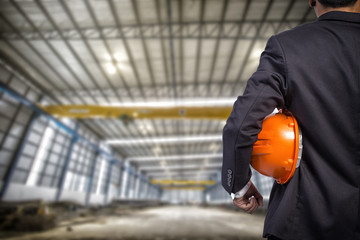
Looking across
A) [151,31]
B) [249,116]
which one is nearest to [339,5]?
[249,116]

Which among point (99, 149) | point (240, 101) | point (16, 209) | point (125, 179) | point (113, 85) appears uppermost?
point (113, 85)

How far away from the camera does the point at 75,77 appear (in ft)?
44.1

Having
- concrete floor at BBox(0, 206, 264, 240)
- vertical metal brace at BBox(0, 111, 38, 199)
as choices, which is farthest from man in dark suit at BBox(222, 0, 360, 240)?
vertical metal brace at BBox(0, 111, 38, 199)

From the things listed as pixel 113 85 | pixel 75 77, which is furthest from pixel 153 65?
pixel 75 77

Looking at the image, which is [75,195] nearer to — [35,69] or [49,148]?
[49,148]

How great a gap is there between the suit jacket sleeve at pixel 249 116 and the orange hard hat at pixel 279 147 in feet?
0.25

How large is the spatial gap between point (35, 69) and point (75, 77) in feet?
7.94

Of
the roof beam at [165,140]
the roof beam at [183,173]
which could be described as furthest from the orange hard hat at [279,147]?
the roof beam at [183,173]

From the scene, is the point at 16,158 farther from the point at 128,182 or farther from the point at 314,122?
the point at 128,182

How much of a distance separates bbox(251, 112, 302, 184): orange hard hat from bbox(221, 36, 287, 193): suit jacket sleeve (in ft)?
0.25

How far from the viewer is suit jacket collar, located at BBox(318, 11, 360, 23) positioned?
3.11 ft

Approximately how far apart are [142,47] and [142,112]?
411 centimetres

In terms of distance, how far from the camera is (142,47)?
11.0 meters

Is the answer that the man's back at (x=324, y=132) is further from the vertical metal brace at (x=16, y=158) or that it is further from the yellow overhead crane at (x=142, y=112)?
the vertical metal brace at (x=16, y=158)
